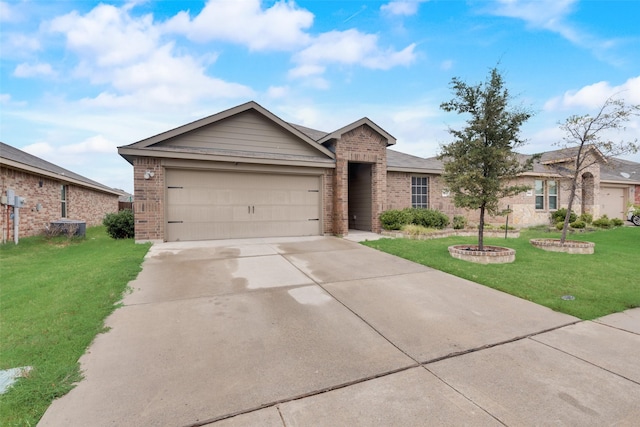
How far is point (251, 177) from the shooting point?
1044 cm

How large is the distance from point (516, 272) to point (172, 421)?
6.51 metres

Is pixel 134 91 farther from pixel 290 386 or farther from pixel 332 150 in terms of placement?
pixel 290 386

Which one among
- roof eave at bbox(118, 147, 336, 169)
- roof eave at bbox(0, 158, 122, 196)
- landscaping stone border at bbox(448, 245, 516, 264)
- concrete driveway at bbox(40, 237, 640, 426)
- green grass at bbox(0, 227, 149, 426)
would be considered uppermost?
roof eave at bbox(118, 147, 336, 169)

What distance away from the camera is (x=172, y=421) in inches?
79.3

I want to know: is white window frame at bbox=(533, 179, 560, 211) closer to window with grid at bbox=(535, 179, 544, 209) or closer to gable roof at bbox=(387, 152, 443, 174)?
window with grid at bbox=(535, 179, 544, 209)

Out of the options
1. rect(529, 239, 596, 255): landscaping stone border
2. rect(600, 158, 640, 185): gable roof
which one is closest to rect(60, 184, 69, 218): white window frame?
rect(529, 239, 596, 255): landscaping stone border

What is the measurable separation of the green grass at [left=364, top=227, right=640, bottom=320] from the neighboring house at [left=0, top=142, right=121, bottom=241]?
12.5 m

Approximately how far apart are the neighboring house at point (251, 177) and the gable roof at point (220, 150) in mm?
30

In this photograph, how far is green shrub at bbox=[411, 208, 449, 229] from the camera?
11.7 m

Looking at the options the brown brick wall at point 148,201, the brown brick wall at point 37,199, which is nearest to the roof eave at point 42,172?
the brown brick wall at point 37,199

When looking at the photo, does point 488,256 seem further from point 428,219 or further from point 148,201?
point 148,201

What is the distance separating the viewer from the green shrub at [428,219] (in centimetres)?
1169

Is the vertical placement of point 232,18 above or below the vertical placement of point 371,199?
above

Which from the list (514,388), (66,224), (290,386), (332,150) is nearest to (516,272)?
(514,388)
